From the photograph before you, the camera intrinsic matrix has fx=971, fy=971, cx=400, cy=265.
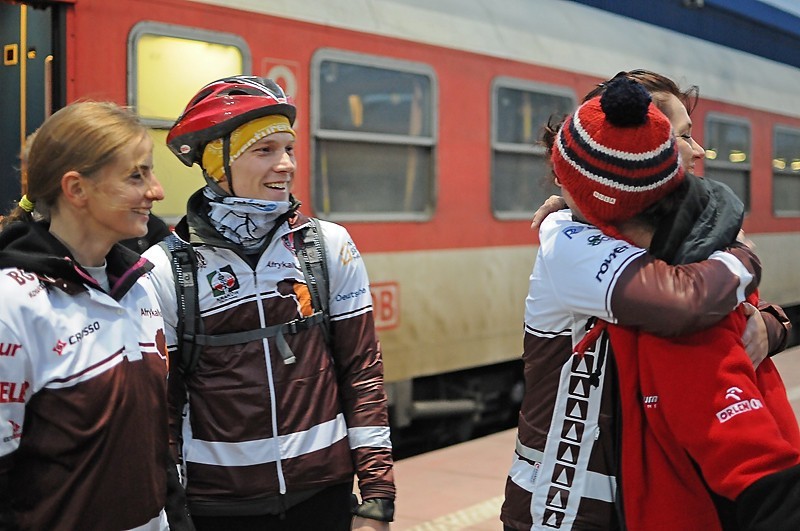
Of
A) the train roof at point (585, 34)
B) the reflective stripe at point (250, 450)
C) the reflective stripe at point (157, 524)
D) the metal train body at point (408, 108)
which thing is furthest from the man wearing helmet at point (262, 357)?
the metal train body at point (408, 108)

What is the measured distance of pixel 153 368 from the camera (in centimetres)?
193

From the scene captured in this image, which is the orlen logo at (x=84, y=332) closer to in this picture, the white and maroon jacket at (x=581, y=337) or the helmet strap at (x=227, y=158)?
the helmet strap at (x=227, y=158)

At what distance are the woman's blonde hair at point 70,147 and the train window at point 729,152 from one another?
7.63 metres

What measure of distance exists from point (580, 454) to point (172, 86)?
11.1 ft

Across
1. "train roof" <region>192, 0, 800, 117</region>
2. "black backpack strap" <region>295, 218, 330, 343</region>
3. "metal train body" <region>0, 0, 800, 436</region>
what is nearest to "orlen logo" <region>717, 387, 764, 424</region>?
"black backpack strap" <region>295, 218, 330, 343</region>

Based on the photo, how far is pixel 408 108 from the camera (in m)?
5.83

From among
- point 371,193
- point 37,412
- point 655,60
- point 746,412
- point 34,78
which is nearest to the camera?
point 746,412

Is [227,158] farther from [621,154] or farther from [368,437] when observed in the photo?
[621,154]

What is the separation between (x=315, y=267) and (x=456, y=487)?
3.07 metres

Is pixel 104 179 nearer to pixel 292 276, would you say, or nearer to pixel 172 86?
pixel 292 276

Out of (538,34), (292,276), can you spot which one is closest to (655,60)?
(538,34)

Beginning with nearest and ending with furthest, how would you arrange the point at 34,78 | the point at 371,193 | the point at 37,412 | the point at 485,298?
1. the point at 37,412
2. the point at 34,78
3. the point at 371,193
4. the point at 485,298

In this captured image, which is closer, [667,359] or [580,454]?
[667,359]

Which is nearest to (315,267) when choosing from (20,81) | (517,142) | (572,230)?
(572,230)
